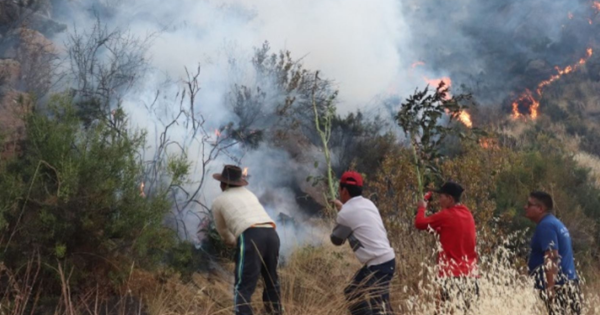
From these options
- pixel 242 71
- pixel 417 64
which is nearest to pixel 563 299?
pixel 242 71

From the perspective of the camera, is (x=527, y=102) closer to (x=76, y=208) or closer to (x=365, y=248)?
(x=365, y=248)

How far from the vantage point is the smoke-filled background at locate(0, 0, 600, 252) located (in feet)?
34.6

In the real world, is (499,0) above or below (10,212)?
above

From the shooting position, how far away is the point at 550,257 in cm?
570

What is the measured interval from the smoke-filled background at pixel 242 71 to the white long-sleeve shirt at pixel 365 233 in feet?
8.43

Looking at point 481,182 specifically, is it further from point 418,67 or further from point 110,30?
point 418,67

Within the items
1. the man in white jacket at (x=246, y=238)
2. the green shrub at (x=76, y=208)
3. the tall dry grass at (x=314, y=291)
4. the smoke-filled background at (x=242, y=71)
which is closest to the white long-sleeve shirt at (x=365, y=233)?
the tall dry grass at (x=314, y=291)

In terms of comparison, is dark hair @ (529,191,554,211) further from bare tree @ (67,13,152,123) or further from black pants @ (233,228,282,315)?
bare tree @ (67,13,152,123)

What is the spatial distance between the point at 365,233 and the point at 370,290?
0.48 meters

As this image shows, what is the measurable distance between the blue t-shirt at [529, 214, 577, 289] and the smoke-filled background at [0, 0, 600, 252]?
12.6 ft

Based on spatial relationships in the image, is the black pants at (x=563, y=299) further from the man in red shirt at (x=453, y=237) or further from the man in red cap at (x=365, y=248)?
the man in red cap at (x=365, y=248)

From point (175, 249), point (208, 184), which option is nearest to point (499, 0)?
point (208, 184)

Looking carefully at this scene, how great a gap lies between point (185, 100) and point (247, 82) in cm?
169

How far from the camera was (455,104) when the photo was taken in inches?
293
